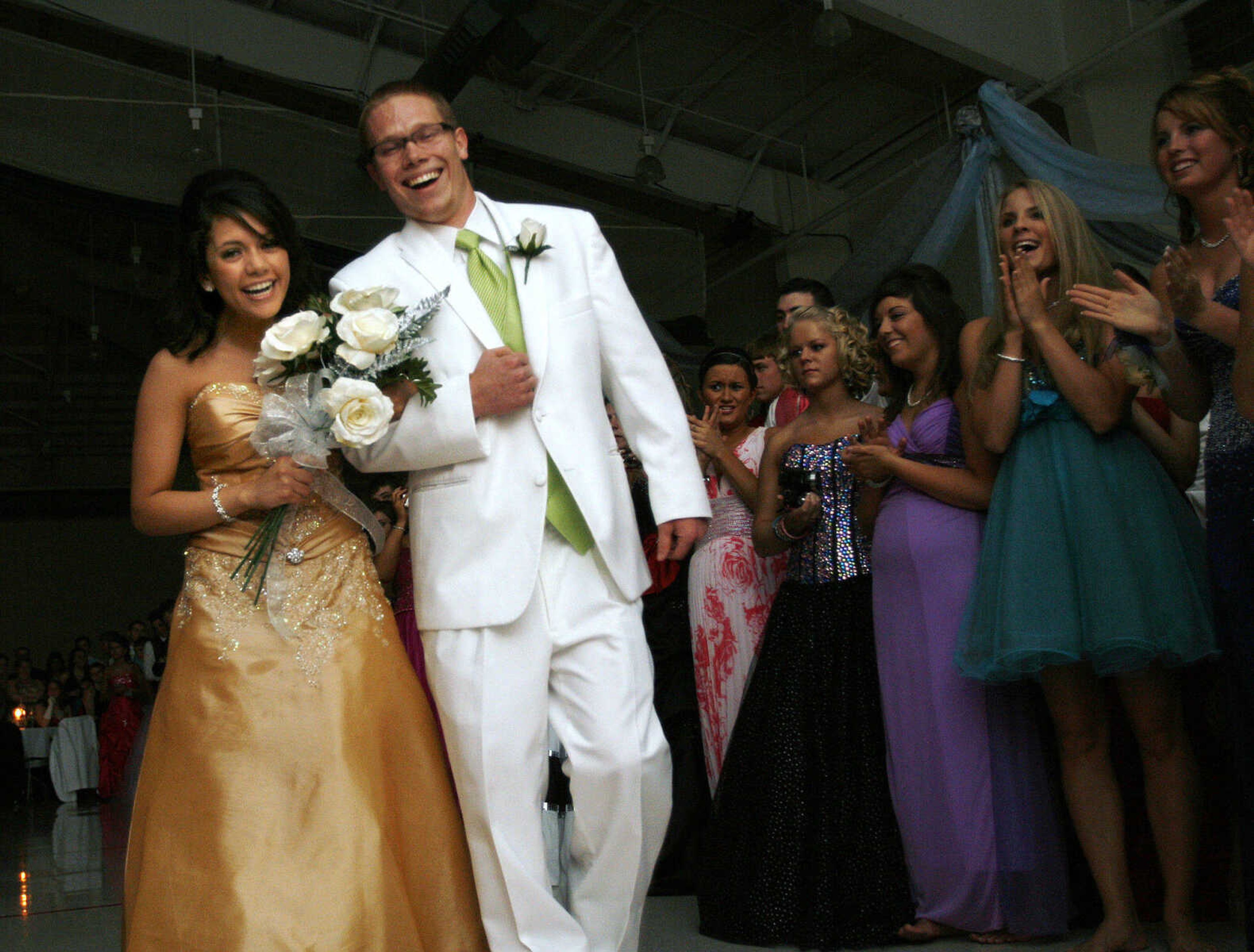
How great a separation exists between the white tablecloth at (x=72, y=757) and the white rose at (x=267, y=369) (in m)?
10.7

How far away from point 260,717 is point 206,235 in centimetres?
106

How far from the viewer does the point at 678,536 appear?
264 centimetres

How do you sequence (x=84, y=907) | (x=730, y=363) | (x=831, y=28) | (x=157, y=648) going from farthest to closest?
(x=157, y=648), (x=831, y=28), (x=84, y=907), (x=730, y=363)

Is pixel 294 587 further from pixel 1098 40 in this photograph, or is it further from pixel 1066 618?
pixel 1098 40

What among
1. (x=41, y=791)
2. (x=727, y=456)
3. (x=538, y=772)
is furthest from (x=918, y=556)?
(x=41, y=791)

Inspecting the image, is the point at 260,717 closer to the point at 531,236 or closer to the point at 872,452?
the point at 531,236

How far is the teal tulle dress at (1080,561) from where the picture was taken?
2770 mm

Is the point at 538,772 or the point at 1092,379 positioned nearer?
the point at 538,772

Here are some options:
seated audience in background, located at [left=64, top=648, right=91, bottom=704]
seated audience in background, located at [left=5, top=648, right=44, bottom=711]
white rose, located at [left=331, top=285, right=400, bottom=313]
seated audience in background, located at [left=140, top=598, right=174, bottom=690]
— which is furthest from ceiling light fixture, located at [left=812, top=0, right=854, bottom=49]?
seated audience in background, located at [left=5, top=648, right=44, bottom=711]

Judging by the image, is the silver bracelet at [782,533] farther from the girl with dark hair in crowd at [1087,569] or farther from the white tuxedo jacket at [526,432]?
the white tuxedo jacket at [526,432]

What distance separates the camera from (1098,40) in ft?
28.5

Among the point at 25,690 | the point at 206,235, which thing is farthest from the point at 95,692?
the point at 206,235

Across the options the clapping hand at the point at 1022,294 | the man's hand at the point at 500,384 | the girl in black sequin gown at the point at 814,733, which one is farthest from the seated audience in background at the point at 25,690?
the clapping hand at the point at 1022,294

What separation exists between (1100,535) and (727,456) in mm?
1356
